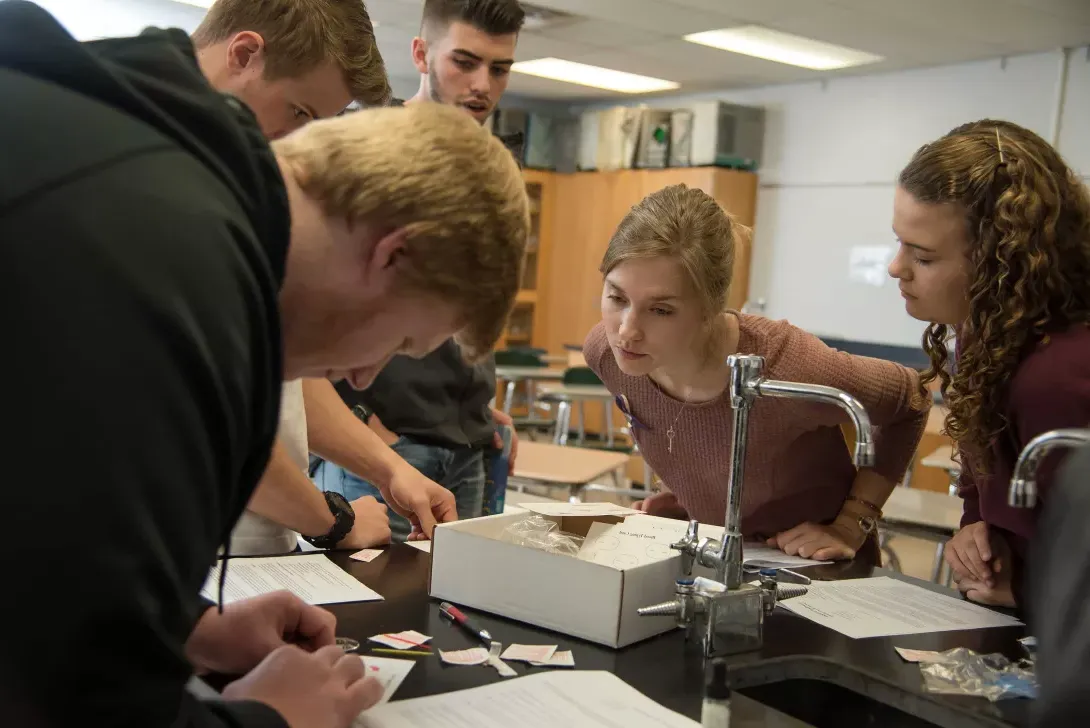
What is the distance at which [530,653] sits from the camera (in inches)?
43.6

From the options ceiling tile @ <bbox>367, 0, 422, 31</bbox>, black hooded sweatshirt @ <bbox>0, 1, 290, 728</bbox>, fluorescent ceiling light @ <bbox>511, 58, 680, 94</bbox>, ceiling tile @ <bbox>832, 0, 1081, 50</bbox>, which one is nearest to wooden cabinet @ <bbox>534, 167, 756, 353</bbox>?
fluorescent ceiling light @ <bbox>511, 58, 680, 94</bbox>

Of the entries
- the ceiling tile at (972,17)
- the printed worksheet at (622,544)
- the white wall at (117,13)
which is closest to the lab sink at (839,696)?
the printed worksheet at (622,544)

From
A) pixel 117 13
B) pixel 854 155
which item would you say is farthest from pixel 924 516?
pixel 117 13

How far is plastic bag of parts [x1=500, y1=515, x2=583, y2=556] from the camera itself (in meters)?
1.37

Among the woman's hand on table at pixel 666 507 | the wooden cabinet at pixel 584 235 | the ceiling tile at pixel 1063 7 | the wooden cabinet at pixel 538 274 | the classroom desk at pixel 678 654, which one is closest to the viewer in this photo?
the classroom desk at pixel 678 654

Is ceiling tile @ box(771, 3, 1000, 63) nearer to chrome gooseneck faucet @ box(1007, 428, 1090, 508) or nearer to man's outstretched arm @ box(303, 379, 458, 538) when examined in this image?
man's outstretched arm @ box(303, 379, 458, 538)

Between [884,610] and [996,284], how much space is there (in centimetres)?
52

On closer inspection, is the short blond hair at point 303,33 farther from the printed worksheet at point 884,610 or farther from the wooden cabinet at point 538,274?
the wooden cabinet at point 538,274

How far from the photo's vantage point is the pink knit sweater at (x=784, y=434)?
1818mm

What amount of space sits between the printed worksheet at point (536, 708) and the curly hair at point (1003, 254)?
0.79 metres

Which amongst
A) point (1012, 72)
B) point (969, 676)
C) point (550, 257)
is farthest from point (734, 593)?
point (550, 257)

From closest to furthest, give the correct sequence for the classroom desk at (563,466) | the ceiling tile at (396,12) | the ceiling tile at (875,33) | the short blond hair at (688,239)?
the short blond hair at (688,239), the classroom desk at (563,466), the ceiling tile at (875,33), the ceiling tile at (396,12)

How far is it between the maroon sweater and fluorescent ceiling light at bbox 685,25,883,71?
4.49 metres

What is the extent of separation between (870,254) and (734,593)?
227 inches
